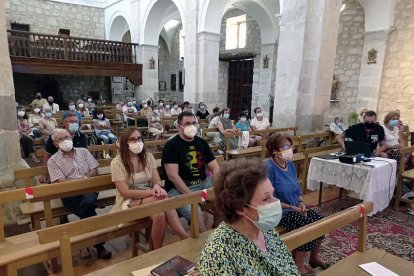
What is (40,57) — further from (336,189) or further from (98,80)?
(336,189)

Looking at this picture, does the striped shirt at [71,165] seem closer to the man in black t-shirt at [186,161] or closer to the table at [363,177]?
the man in black t-shirt at [186,161]

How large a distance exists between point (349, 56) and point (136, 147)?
854 cm

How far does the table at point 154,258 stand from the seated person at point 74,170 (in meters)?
1.00

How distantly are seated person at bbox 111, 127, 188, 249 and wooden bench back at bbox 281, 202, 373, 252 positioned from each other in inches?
A: 41.6

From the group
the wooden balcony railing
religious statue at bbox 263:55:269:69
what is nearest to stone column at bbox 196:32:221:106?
religious statue at bbox 263:55:269:69

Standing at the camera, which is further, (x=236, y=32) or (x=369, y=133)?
(x=236, y=32)

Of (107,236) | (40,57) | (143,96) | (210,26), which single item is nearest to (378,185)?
(107,236)

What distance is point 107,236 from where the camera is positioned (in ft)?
7.43

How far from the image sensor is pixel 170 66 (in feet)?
60.0

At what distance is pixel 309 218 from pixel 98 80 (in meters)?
15.3

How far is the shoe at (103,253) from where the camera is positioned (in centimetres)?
276

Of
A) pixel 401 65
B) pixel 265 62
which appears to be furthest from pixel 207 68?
pixel 401 65

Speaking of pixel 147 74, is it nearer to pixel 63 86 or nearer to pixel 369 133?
pixel 63 86

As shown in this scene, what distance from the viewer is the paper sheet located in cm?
188
